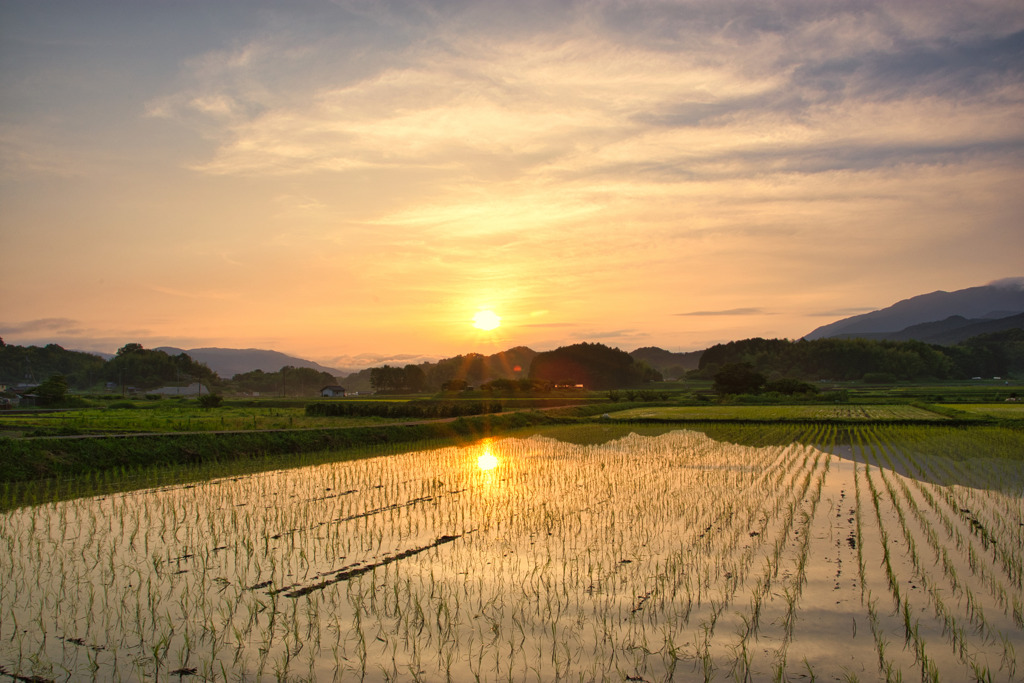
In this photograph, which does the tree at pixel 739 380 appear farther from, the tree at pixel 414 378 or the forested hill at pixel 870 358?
the tree at pixel 414 378

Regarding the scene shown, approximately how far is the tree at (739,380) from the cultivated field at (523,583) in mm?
53051

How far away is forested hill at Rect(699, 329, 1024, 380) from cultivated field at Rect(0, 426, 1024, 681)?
98.2 meters

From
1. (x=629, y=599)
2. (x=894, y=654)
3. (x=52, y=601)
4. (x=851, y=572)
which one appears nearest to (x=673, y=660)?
(x=629, y=599)

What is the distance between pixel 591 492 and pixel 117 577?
833 centimetres

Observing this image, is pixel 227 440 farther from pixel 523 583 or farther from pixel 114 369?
pixel 114 369

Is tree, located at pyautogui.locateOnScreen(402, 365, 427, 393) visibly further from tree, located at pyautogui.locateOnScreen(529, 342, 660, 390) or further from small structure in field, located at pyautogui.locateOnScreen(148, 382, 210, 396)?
small structure in field, located at pyautogui.locateOnScreen(148, 382, 210, 396)

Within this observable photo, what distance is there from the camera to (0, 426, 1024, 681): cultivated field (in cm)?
539

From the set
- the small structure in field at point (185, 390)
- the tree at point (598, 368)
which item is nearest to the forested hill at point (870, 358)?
the tree at point (598, 368)

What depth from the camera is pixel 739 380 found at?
65688 mm

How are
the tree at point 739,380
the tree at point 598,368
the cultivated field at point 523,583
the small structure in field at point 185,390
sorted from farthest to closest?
the tree at point 598,368 → the small structure in field at point 185,390 → the tree at point 739,380 → the cultivated field at point 523,583

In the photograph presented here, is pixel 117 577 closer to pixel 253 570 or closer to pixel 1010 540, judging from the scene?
pixel 253 570

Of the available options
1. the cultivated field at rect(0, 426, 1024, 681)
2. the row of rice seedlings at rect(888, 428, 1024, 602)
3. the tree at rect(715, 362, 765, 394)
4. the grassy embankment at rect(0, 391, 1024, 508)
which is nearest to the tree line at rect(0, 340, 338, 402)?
the tree at rect(715, 362, 765, 394)

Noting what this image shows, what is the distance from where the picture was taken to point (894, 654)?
545cm

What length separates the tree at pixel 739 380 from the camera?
65.5 metres
